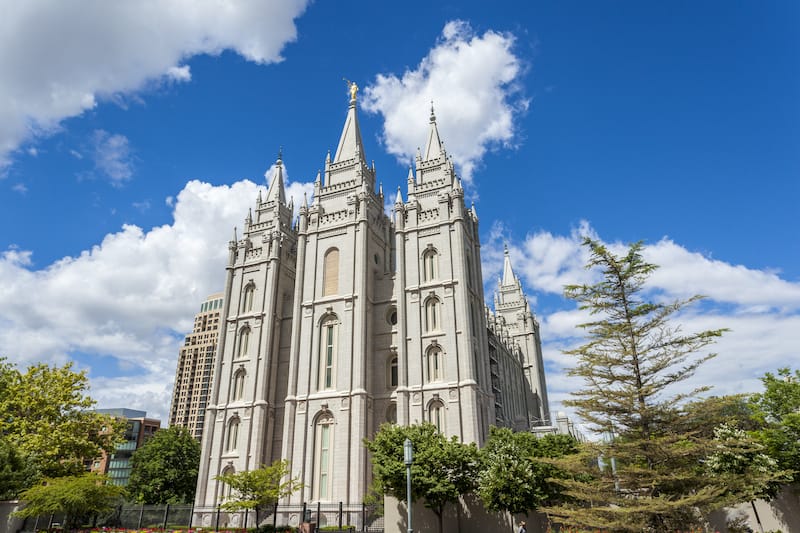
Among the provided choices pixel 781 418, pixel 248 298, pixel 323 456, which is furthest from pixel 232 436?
pixel 781 418

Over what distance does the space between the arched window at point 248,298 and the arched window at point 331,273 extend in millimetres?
8457

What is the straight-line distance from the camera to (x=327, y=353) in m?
45.2

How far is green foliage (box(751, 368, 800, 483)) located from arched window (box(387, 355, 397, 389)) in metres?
25.1

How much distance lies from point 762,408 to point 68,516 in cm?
3886

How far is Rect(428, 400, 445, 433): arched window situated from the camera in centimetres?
3994

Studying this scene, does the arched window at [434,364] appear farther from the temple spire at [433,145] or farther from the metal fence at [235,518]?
the temple spire at [433,145]

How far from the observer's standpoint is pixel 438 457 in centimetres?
2872

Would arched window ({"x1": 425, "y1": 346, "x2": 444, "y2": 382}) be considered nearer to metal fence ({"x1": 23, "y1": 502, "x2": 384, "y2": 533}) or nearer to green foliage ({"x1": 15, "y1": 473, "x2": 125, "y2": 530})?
metal fence ({"x1": 23, "y1": 502, "x2": 384, "y2": 533})

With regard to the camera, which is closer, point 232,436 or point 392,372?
point 392,372

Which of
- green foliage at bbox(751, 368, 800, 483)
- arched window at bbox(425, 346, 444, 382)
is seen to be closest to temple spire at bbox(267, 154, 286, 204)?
arched window at bbox(425, 346, 444, 382)

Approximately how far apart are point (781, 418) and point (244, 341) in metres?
41.2

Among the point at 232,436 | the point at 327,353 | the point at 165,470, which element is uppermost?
the point at 327,353

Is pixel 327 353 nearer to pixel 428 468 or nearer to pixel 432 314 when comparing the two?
pixel 432 314

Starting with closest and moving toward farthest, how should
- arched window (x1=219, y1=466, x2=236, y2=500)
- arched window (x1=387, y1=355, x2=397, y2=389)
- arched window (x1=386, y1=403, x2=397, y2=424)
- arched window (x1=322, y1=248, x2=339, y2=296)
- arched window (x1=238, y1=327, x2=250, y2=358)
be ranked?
arched window (x1=219, y1=466, x2=236, y2=500), arched window (x1=386, y1=403, x2=397, y2=424), arched window (x1=387, y1=355, x2=397, y2=389), arched window (x1=322, y1=248, x2=339, y2=296), arched window (x1=238, y1=327, x2=250, y2=358)
